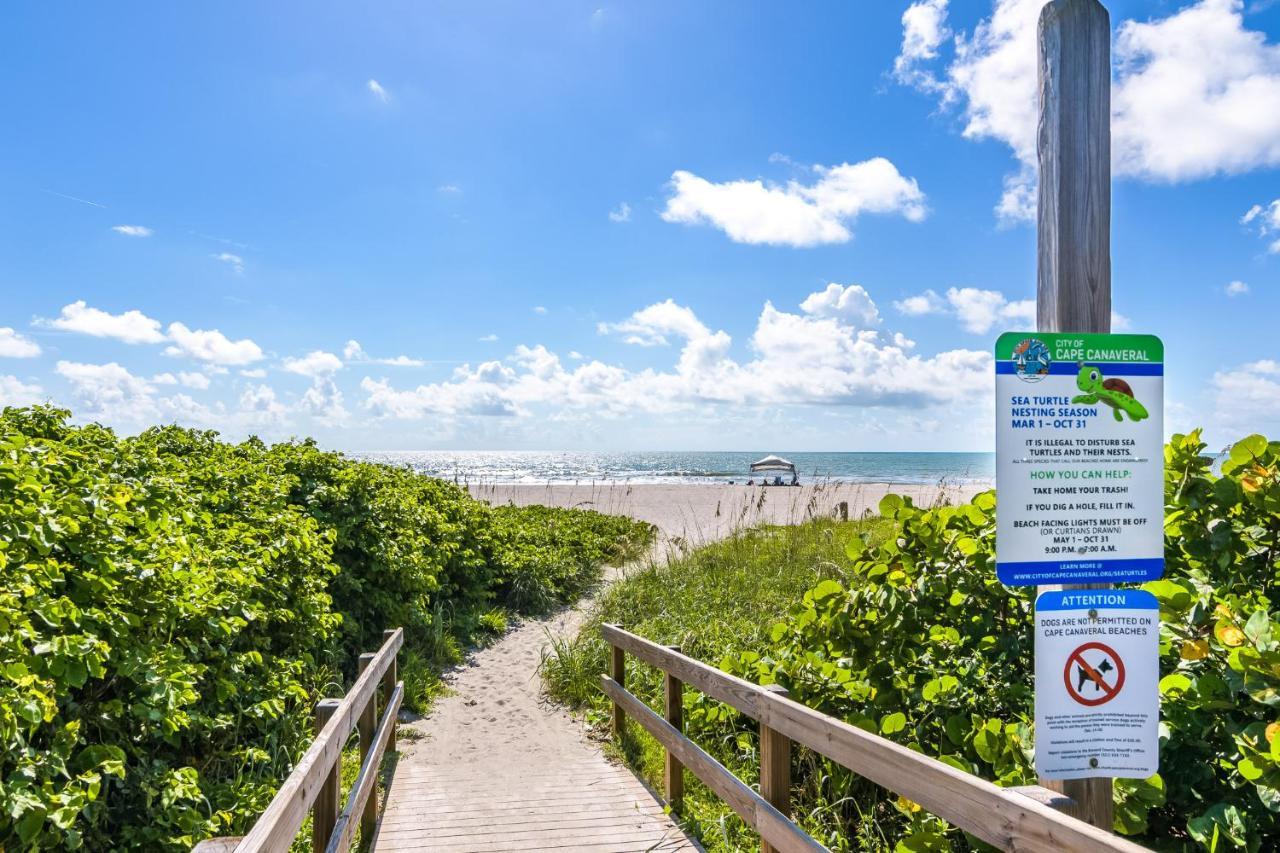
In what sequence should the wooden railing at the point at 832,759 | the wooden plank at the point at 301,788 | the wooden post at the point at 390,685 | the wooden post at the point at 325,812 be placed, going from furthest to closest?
the wooden post at the point at 390,685 < the wooden post at the point at 325,812 < the wooden plank at the point at 301,788 < the wooden railing at the point at 832,759

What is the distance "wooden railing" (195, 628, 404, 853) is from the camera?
2.20 meters

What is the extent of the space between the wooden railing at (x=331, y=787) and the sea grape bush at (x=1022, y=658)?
6.79ft

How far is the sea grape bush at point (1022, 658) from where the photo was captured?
89.2 inches

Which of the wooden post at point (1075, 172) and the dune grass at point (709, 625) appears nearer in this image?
the wooden post at point (1075, 172)

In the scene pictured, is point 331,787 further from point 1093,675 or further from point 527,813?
point 1093,675

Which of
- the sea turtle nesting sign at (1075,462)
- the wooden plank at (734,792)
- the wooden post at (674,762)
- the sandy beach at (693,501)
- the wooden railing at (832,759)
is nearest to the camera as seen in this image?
the wooden railing at (832,759)

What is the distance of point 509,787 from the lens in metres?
A: 5.28

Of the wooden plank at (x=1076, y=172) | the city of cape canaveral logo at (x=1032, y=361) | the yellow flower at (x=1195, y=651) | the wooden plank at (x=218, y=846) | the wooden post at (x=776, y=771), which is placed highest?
the wooden plank at (x=1076, y=172)

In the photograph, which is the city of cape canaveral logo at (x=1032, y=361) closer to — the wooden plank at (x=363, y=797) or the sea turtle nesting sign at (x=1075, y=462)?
the sea turtle nesting sign at (x=1075, y=462)

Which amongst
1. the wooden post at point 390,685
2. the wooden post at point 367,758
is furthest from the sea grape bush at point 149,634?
the wooden post at point 367,758

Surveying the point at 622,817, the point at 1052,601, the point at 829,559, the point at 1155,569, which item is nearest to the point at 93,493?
the point at 622,817

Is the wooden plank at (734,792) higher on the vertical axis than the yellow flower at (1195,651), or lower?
lower

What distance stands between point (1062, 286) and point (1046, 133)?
0.43 meters

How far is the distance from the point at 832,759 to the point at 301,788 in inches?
71.0
